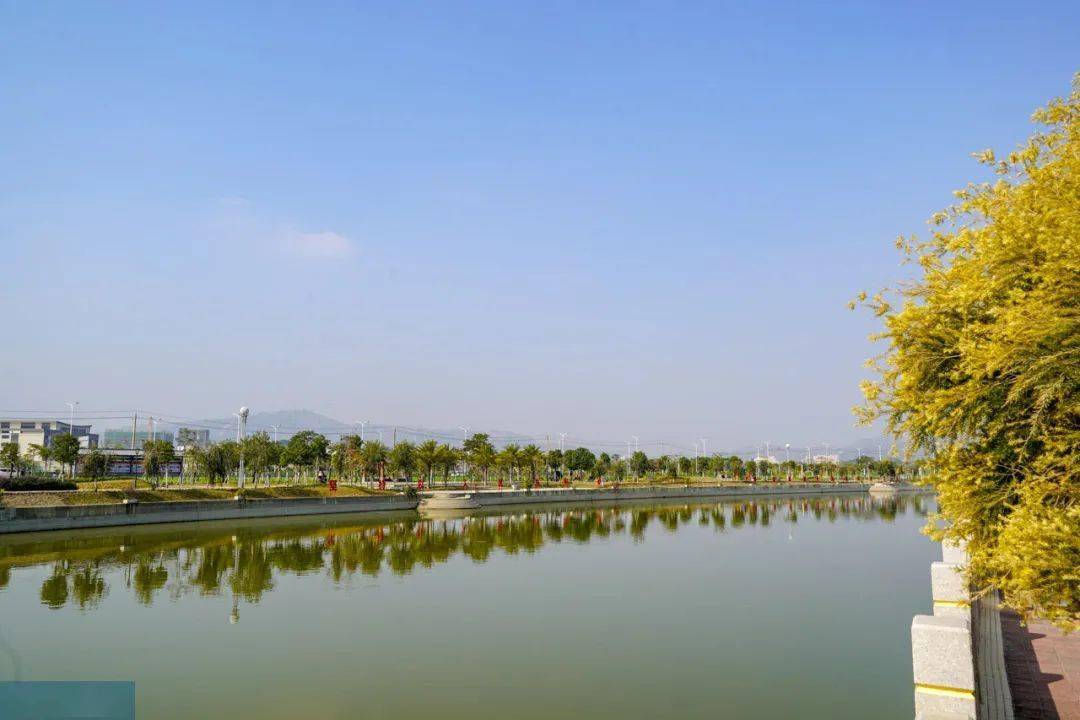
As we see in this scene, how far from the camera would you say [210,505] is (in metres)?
43.9

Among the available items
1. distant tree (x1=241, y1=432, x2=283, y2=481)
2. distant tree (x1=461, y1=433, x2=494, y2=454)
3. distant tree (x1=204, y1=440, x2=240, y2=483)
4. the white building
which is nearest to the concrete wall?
distant tree (x1=461, y1=433, x2=494, y2=454)

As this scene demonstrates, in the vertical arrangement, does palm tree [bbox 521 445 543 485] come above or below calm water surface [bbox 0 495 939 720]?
above

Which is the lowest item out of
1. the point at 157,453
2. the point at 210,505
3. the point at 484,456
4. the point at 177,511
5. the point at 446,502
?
the point at 446,502

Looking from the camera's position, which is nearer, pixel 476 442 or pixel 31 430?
pixel 476 442

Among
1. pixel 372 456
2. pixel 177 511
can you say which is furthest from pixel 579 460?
pixel 177 511

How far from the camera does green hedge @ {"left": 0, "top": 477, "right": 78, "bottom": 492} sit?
40219 millimetres

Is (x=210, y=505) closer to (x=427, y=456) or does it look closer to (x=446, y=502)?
(x=446, y=502)

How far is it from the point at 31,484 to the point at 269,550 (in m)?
19.1

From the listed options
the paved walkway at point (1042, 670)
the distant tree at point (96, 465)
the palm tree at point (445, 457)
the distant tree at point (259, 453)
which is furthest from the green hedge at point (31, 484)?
the paved walkway at point (1042, 670)

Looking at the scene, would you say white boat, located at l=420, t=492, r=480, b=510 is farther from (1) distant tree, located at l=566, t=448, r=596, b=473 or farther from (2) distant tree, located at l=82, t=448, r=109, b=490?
(1) distant tree, located at l=566, t=448, r=596, b=473

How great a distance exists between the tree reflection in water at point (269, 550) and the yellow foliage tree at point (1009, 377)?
66.5 ft

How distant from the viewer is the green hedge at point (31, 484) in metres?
40.2

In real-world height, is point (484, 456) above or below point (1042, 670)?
above

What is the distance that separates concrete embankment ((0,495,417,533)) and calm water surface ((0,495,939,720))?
47.8 inches
